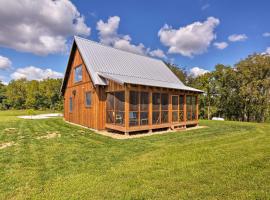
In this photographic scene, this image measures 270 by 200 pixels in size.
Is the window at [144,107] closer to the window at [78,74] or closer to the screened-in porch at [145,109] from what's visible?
the screened-in porch at [145,109]

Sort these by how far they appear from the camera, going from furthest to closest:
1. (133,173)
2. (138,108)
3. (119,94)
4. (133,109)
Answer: (119,94) → (138,108) → (133,109) → (133,173)

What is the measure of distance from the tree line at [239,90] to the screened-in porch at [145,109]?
1355 centimetres

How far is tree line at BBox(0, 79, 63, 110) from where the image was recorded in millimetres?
39469

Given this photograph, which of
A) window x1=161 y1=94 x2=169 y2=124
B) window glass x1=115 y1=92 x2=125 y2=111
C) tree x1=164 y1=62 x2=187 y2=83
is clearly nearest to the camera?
window glass x1=115 y1=92 x2=125 y2=111

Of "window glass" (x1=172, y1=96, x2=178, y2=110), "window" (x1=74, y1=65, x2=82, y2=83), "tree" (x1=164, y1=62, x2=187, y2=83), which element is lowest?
"window glass" (x1=172, y1=96, x2=178, y2=110)

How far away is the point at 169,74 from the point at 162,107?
22.2 feet

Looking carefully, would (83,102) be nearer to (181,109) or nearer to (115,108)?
(115,108)

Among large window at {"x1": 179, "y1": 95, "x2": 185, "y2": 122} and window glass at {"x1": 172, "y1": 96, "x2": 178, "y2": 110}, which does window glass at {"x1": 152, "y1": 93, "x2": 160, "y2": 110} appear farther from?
large window at {"x1": 179, "y1": 95, "x2": 185, "y2": 122}

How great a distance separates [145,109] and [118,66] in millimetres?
4496

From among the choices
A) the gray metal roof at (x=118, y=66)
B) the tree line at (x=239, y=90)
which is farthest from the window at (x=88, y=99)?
the tree line at (x=239, y=90)

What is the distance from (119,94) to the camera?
1034cm

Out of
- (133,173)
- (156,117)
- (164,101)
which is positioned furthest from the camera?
(164,101)

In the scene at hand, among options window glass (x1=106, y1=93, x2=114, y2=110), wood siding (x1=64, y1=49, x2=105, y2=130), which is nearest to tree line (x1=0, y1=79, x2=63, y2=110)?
wood siding (x1=64, y1=49, x2=105, y2=130)

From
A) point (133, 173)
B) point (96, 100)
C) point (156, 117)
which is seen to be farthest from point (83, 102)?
point (133, 173)
